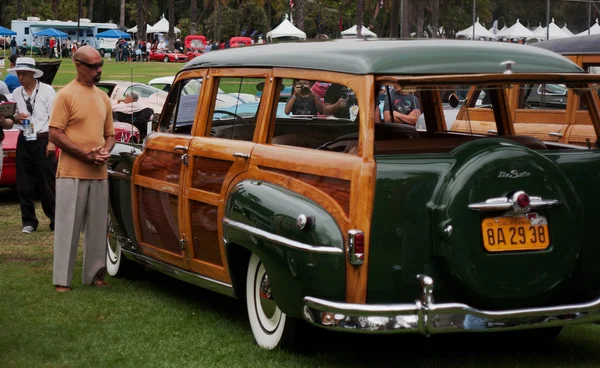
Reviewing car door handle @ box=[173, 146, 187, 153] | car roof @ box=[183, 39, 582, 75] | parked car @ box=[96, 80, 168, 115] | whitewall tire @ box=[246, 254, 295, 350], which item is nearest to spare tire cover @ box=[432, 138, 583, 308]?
car roof @ box=[183, 39, 582, 75]

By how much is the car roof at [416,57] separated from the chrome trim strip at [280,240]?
0.98 meters

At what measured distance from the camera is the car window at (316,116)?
19.9 ft

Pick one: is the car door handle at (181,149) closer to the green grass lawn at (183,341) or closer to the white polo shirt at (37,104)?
the green grass lawn at (183,341)

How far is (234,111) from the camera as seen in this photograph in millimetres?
7156

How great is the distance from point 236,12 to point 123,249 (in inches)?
3280

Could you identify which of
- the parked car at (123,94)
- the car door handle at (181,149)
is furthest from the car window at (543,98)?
the parked car at (123,94)

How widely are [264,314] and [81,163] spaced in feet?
8.34

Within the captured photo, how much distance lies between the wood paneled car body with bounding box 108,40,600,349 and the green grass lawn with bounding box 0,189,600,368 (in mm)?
270

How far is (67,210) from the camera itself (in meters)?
8.27

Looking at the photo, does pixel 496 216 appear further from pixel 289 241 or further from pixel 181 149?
pixel 181 149

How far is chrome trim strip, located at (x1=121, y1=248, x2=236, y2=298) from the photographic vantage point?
6.77m

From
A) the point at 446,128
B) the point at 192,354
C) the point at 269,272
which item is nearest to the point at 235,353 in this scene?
the point at 192,354

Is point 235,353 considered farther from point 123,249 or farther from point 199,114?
point 123,249

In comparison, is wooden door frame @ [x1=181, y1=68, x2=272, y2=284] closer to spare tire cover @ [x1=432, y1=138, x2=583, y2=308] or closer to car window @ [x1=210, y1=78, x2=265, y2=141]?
car window @ [x1=210, y1=78, x2=265, y2=141]
